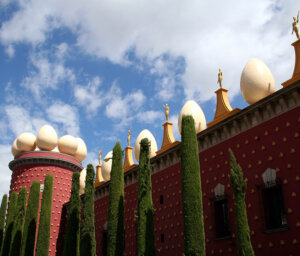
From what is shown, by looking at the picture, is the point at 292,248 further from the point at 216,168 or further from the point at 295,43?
the point at 295,43

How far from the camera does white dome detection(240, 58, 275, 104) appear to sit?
15.2 meters

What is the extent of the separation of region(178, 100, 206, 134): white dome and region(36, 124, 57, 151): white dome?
48.2 feet

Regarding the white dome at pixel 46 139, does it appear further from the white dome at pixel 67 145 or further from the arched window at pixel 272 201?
the arched window at pixel 272 201

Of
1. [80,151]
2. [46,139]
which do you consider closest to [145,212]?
[46,139]

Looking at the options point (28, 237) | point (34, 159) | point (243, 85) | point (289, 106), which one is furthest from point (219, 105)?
point (34, 159)

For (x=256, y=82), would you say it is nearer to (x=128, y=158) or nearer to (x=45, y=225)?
(x=128, y=158)

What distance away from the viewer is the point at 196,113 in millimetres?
18000

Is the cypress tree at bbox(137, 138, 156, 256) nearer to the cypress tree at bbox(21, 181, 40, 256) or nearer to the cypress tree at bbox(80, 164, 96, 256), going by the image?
the cypress tree at bbox(80, 164, 96, 256)

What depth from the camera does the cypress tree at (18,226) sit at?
72.6ft

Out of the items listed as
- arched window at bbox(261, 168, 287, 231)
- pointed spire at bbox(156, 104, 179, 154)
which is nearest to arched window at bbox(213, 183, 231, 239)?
arched window at bbox(261, 168, 287, 231)

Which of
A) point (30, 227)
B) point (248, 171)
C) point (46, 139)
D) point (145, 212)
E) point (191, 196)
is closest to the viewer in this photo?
point (191, 196)

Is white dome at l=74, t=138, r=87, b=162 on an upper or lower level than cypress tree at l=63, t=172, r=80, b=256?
upper

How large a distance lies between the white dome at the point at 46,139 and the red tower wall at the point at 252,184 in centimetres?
1351

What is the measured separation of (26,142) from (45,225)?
33.3 ft
